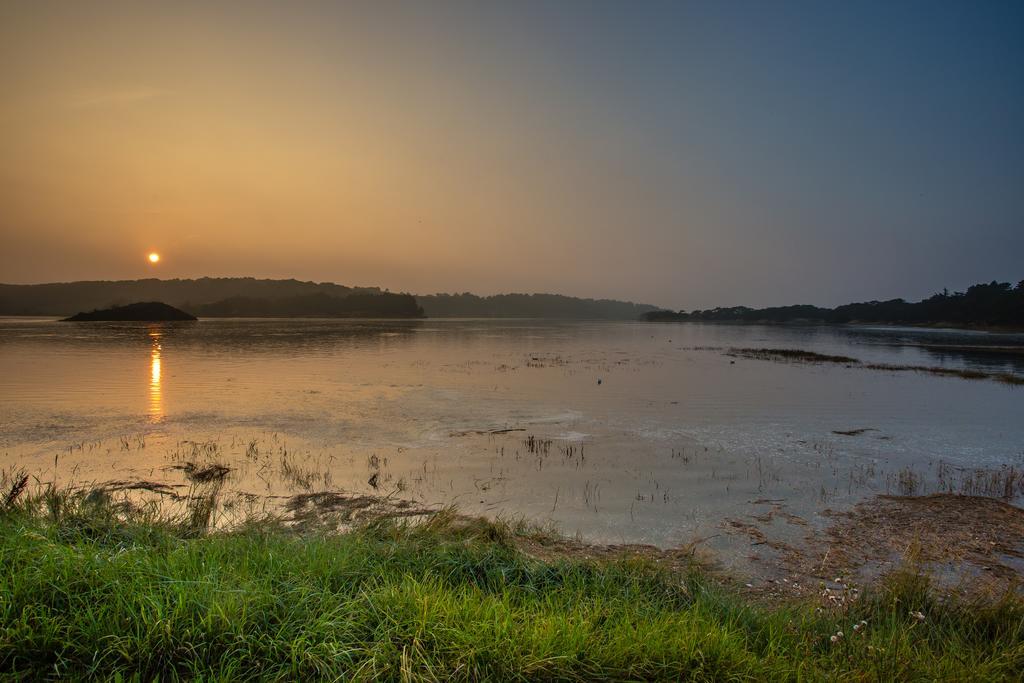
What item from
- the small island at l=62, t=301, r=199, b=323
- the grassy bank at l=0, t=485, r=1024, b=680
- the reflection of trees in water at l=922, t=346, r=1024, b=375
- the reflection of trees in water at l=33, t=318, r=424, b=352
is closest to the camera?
the grassy bank at l=0, t=485, r=1024, b=680

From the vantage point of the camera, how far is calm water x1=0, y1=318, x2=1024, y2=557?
1146 centimetres

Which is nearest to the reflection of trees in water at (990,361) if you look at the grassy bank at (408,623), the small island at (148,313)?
the grassy bank at (408,623)

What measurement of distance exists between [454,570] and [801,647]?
11.9 feet

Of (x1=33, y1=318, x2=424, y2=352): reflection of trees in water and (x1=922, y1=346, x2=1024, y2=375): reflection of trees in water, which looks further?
(x1=33, y1=318, x2=424, y2=352): reflection of trees in water

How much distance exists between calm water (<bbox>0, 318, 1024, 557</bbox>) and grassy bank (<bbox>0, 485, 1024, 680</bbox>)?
145 inches

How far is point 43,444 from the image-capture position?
46.6ft

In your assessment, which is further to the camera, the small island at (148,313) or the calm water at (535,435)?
the small island at (148,313)

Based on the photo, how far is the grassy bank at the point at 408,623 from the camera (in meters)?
3.79

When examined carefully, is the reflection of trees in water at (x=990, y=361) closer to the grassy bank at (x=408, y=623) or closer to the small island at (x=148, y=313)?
the grassy bank at (x=408, y=623)

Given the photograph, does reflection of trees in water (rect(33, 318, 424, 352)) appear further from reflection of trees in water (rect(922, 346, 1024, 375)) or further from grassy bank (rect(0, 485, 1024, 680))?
reflection of trees in water (rect(922, 346, 1024, 375))

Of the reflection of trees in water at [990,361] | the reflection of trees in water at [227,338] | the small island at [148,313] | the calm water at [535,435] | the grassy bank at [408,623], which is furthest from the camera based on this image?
the small island at [148,313]

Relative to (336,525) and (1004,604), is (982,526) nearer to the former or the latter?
(1004,604)

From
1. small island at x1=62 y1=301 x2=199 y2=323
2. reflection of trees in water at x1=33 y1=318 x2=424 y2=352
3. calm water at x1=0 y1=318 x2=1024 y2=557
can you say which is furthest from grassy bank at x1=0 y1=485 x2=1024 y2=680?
small island at x1=62 y1=301 x2=199 y2=323

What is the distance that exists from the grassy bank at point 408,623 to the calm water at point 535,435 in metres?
3.69
